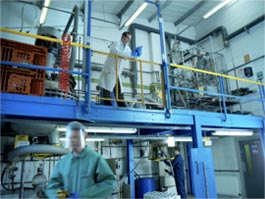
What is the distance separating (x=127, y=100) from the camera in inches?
199

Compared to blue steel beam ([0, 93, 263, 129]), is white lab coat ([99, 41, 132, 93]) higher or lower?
higher

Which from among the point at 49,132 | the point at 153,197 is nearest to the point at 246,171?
the point at 153,197

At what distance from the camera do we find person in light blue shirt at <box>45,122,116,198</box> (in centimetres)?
211

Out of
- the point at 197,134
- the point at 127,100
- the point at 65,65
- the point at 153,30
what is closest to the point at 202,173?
the point at 197,134

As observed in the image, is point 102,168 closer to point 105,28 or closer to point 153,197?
point 153,197

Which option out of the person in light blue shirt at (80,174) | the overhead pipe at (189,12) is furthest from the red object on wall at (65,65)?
the overhead pipe at (189,12)

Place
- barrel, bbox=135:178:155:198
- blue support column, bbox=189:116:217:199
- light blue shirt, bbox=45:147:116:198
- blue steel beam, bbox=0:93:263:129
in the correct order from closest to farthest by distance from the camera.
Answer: light blue shirt, bbox=45:147:116:198 < blue steel beam, bbox=0:93:263:129 < blue support column, bbox=189:116:217:199 < barrel, bbox=135:178:155:198

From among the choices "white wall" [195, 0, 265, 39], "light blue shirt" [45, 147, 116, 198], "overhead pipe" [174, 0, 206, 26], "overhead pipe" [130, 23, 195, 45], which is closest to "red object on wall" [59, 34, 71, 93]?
"light blue shirt" [45, 147, 116, 198]

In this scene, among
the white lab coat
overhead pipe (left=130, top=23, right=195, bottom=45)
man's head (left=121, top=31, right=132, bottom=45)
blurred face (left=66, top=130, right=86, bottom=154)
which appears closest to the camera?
blurred face (left=66, top=130, right=86, bottom=154)

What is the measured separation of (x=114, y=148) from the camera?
34.9ft

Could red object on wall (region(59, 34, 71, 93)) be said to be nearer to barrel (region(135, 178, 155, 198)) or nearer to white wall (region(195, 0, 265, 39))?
barrel (region(135, 178, 155, 198))

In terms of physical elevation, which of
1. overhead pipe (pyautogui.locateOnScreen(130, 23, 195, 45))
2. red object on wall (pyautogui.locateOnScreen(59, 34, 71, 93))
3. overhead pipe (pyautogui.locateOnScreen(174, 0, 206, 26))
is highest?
overhead pipe (pyautogui.locateOnScreen(174, 0, 206, 26))

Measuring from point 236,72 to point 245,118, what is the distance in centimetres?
460

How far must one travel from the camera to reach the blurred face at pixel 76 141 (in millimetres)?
2227
